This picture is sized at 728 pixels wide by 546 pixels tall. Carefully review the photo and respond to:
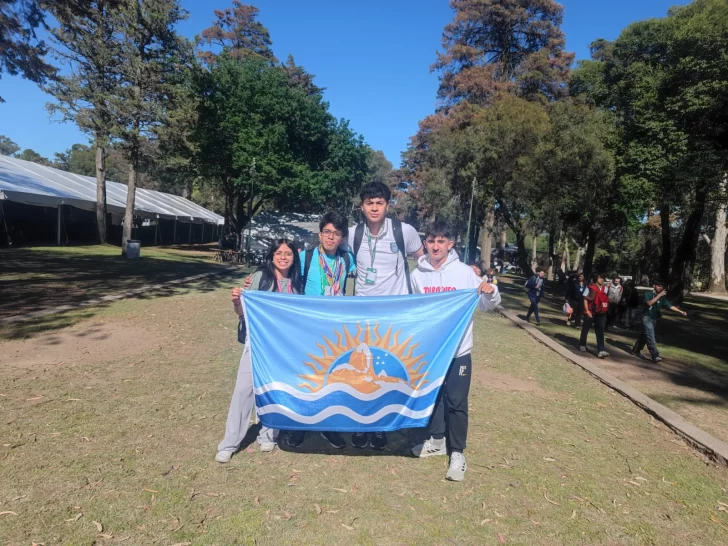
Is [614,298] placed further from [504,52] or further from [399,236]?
[504,52]

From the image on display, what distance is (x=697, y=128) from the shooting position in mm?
14945

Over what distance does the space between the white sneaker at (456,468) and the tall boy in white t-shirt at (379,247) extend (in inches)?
25.2

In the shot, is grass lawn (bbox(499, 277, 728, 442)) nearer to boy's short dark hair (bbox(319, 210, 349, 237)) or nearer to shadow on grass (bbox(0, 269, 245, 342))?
boy's short dark hair (bbox(319, 210, 349, 237))

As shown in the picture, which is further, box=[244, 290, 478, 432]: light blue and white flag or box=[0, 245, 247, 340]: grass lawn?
box=[0, 245, 247, 340]: grass lawn

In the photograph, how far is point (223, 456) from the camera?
366 cm

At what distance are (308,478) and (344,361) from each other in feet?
2.86

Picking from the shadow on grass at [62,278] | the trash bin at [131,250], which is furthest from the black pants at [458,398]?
the trash bin at [131,250]

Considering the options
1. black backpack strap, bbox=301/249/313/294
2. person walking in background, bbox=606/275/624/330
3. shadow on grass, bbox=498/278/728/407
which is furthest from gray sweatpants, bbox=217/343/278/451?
person walking in background, bbox=606/275/624/330

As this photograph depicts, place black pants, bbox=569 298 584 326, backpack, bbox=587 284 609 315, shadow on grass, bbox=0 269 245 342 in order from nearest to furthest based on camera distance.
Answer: shadow on grass, bbox=0 269 245 342 → backpack, bbox=587 284 609 315 → black pants, bbox=569 298 584 326

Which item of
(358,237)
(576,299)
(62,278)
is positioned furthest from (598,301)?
(62,278)

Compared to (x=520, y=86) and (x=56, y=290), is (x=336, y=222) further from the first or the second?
(x=520, y=86)

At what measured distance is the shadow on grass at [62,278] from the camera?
9930 mm

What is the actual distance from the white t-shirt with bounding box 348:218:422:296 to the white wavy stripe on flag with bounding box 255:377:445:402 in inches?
29.8

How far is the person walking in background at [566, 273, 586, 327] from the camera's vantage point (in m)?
13.1
